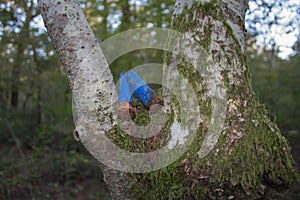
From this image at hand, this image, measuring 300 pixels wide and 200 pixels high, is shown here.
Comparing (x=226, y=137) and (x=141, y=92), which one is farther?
(x=141, y=92)

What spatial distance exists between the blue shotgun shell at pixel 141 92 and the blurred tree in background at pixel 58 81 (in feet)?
9.35

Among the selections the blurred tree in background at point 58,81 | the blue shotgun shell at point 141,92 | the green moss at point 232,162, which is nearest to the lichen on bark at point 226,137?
the green moss at point 232,162

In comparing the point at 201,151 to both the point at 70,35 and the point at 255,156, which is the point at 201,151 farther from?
the point at 70,35

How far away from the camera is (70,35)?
1667 millimetres

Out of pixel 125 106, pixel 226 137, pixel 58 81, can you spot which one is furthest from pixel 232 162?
pixel 58 81

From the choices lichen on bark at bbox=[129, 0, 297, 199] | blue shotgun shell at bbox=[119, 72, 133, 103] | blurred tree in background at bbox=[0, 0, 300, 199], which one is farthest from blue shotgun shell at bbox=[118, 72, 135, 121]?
blurred tree in background at bbox=[0, 0, 300, 199]

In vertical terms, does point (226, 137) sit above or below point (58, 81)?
below

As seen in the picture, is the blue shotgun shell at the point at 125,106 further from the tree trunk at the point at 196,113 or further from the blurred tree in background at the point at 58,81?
the blurred tree in background at the point at 58,81

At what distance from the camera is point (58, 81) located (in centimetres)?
731

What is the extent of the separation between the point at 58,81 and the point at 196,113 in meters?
6.34

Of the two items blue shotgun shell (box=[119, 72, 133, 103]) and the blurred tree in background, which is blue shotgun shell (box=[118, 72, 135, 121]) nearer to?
blue shotgun shell (box=[119, 72, 133, 103])

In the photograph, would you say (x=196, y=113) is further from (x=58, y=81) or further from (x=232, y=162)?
(x=58, y=81)

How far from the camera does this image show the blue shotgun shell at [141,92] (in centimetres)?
182

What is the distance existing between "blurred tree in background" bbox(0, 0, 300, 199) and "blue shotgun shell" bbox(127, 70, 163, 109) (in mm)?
2850
